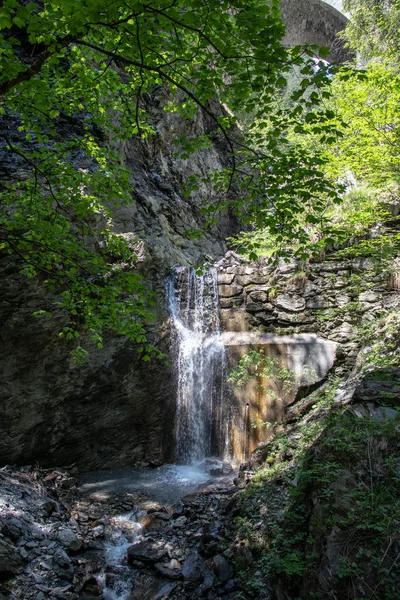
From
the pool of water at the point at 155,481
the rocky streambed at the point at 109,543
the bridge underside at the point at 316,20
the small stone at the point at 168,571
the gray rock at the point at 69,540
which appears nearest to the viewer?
the rocky streambed at the point at 109,543

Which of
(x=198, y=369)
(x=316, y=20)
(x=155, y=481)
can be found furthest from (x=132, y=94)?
(x=316, y=20)

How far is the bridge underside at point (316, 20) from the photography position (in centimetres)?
2119

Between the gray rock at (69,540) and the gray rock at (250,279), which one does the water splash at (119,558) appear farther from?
the gray rock at (250,279)

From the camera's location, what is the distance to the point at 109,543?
→ 17.4 feet

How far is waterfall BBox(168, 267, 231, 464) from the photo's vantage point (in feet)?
30.8

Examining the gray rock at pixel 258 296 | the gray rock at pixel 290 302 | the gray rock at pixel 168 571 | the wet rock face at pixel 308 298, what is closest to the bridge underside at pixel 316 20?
the wet rock face at pixel 308 298

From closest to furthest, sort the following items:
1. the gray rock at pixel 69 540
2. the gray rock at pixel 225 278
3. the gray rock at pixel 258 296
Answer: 1. the gray rock at pixel 69 540
2. the gray rock at pixel 258 296
3. the gray rock at pixel 225 278

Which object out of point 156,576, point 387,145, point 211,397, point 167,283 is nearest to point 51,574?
point 156,576

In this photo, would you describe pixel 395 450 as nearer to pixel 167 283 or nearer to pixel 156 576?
pixel 156 576

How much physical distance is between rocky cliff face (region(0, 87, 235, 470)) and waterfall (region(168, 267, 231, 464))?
0.44m

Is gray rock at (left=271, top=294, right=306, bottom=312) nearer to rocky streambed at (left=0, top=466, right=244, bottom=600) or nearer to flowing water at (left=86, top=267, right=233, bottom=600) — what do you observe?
flowing water at (left=86, top=267, right=233, bottom=600)

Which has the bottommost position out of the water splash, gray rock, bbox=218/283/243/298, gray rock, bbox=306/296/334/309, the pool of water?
the pool of water

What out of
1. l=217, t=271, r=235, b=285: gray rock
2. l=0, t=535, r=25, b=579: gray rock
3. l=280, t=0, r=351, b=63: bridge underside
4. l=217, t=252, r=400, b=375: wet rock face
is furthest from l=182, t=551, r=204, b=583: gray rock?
l=280, t=0, r=351, b=63: bridge underside

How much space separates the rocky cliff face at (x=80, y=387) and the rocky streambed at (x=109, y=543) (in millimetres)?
1168
